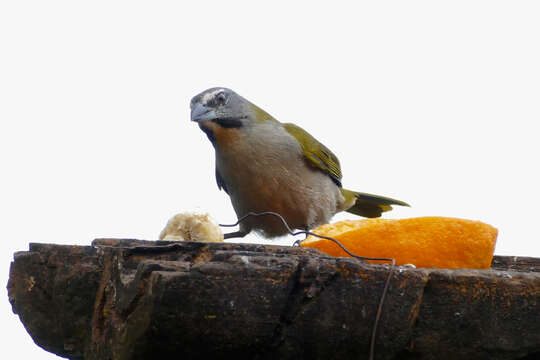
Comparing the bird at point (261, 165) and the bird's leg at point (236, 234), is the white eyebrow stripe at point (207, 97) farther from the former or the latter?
the bird's leg at point (236, 234)

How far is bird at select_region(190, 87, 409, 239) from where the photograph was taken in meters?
4.29

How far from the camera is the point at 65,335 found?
2717mm

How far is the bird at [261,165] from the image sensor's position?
14.1ft

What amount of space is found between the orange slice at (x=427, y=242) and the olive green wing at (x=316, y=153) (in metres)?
1.82

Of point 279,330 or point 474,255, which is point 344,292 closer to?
point 279,330

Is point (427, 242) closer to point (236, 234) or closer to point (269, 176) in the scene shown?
point (269, 176)

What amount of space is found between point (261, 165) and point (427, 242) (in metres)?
1.69

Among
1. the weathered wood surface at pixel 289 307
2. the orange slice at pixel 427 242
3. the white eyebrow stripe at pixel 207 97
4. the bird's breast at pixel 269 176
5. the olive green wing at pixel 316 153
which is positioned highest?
the white eyebrow stripe at pixel 207 97

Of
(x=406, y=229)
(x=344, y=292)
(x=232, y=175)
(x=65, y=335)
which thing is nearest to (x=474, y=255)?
(x=406, y=229)

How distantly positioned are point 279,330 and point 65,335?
0.95 m

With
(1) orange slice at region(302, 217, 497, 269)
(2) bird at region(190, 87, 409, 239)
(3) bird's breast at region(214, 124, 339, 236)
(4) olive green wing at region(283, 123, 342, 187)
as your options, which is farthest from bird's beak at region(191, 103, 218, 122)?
(1) orange slice at region(302, 217, 497, 269)

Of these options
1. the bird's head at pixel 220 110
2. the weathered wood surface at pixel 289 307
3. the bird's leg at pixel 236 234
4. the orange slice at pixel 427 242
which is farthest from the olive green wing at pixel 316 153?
the weathered wood surface at pixel 289 307

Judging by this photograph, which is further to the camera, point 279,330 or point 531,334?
point 531,334

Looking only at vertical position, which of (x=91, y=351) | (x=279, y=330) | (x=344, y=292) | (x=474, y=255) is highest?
(x=474, y=255)
